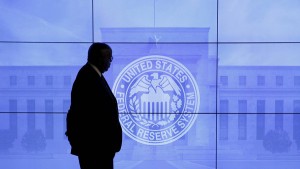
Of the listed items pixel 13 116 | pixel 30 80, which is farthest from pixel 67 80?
pixel 13 116

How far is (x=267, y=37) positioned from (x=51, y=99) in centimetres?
199

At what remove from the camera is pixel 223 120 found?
3.33 m

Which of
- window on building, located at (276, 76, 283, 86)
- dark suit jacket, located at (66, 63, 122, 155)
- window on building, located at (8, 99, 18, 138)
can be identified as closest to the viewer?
dark suit jacket, located at (66, 63, 122, 155)

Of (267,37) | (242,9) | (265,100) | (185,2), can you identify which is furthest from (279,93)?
(185,2)

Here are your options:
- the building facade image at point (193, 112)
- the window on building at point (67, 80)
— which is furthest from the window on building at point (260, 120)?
the window on building at point (67, 80)

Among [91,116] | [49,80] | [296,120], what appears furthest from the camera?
[296,120]

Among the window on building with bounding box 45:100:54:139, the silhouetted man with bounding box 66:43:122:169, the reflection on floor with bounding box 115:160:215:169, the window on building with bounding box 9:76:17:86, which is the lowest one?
the reflection on floor with bounding box 115:160:215:169

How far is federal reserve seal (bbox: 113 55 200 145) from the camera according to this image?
10.9 ft

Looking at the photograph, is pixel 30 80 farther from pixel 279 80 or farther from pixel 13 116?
pixel 279 80

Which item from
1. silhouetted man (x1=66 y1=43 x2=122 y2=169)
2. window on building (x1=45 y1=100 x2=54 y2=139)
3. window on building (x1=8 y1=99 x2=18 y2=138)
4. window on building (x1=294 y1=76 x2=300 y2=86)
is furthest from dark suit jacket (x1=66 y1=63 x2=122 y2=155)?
window on building (x1=294 y1=76 x2=300 y2=86)

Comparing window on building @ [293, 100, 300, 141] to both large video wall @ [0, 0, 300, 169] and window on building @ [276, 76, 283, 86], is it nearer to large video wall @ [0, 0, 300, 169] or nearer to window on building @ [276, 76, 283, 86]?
large video wall @ [0, 0, 300, 169]

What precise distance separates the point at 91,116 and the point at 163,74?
1.95 m

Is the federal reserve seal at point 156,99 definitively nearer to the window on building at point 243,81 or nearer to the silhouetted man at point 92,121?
the window on building at point 243,81

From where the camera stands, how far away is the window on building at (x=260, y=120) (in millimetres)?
3309
